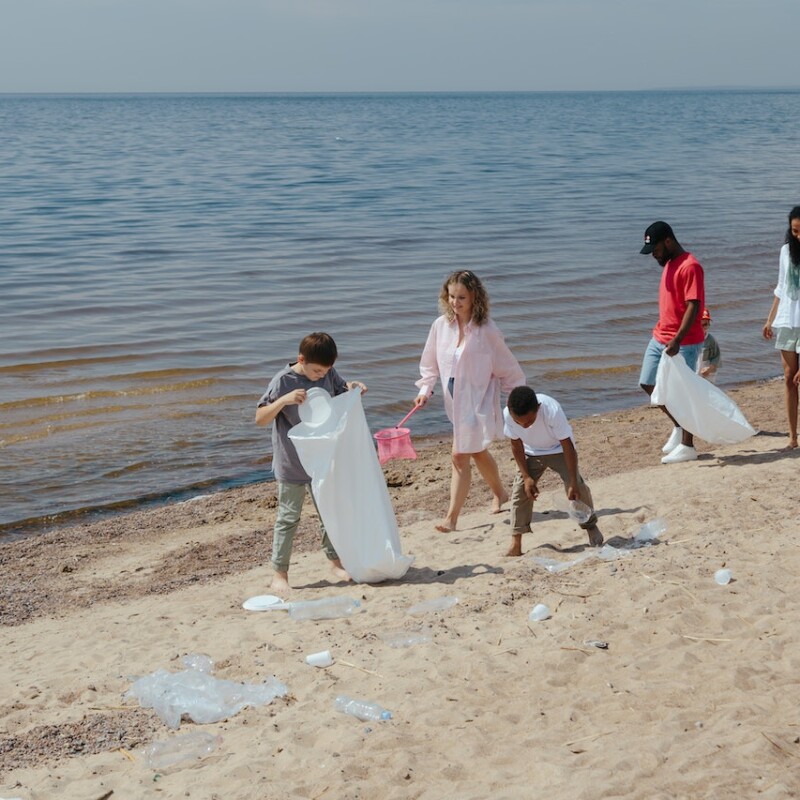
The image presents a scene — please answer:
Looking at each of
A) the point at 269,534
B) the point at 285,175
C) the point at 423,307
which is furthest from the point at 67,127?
the point at 269,534

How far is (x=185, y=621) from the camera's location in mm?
5559

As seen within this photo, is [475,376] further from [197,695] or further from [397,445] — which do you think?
[197,695]

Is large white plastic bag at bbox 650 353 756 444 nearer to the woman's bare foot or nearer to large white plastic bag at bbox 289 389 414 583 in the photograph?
the woman's bare foot

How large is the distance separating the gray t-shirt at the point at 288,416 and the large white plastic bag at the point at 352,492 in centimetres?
9

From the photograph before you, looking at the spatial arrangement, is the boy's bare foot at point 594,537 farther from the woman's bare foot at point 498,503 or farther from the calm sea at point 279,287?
the calm sea at point 279,287

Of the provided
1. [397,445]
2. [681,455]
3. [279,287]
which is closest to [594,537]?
[397,445]

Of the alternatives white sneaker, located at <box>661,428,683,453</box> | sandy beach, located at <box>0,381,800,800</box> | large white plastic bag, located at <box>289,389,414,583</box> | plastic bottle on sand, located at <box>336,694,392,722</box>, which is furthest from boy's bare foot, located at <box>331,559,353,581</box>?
white sneaker, located at <box>661,428,683,453</box>

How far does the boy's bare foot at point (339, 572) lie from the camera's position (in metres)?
6.04

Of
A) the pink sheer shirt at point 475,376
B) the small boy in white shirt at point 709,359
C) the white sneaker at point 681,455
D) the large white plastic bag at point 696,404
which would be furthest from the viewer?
the small boy in white shirt at point 709,359

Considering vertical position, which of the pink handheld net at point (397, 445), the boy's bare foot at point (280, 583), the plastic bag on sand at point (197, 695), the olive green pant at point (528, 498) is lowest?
the boy's bare foot at point (280, 583)

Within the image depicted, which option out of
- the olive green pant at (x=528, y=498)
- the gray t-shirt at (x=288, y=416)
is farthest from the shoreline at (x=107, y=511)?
the olive green pant at (x=528, y=498)

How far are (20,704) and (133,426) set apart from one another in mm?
5556

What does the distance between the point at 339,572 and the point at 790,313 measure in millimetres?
3516

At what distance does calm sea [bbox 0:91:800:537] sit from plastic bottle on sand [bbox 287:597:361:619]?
3.37 metres
